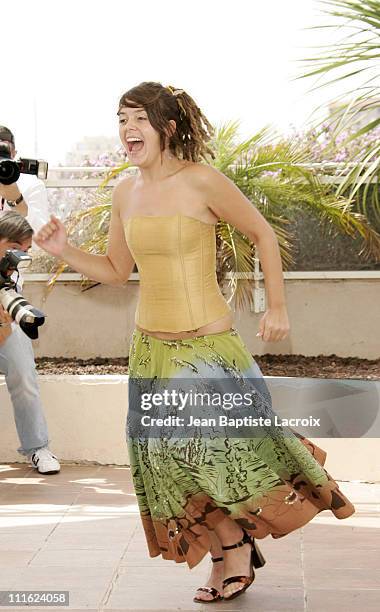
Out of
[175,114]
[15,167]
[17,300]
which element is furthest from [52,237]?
[17,300]

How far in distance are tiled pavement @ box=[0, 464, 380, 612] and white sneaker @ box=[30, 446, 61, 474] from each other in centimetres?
25

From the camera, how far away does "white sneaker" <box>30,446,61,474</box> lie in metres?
5.84

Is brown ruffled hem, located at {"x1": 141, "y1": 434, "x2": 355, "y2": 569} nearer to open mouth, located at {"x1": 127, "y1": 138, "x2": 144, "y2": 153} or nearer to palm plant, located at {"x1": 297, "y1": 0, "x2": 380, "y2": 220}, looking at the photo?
open mouth, located at {"x1": 127, "y1": 138, "x2": 144, "y2": 153}

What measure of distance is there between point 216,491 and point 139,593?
0.54m

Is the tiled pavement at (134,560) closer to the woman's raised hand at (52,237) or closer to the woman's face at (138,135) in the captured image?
the woman's raised hand at (52,237)

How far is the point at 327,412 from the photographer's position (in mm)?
6199

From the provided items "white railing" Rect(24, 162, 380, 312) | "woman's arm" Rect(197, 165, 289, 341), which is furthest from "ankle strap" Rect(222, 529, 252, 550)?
"white railing" Rect(24, 162, 380, 312)

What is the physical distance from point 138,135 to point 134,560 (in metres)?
1.62

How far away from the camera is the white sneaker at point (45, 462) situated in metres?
5.84

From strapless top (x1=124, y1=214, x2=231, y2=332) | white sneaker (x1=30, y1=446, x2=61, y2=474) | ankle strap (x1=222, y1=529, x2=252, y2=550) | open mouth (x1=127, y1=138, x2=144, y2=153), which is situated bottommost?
white sneaker (x1=30, y1=446, x2=61, y2=474)

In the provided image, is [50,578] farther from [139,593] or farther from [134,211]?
[134,211]

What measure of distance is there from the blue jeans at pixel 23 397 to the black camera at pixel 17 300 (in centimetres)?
366

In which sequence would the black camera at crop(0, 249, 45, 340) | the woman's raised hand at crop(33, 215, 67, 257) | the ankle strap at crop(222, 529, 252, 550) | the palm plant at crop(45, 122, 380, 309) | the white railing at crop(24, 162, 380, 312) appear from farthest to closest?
the white railing at crop(24, 162, 380, 312)
the palm plant at crop(45, 122, 380, 309)
the ankle strap at crop(222, 529, 252, 550)
the woman's raised hand at crop(33, 215, 67, 257)
the black camera at crop(0, 249, 45, 340)

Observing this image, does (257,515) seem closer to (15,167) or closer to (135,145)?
(135,145)
